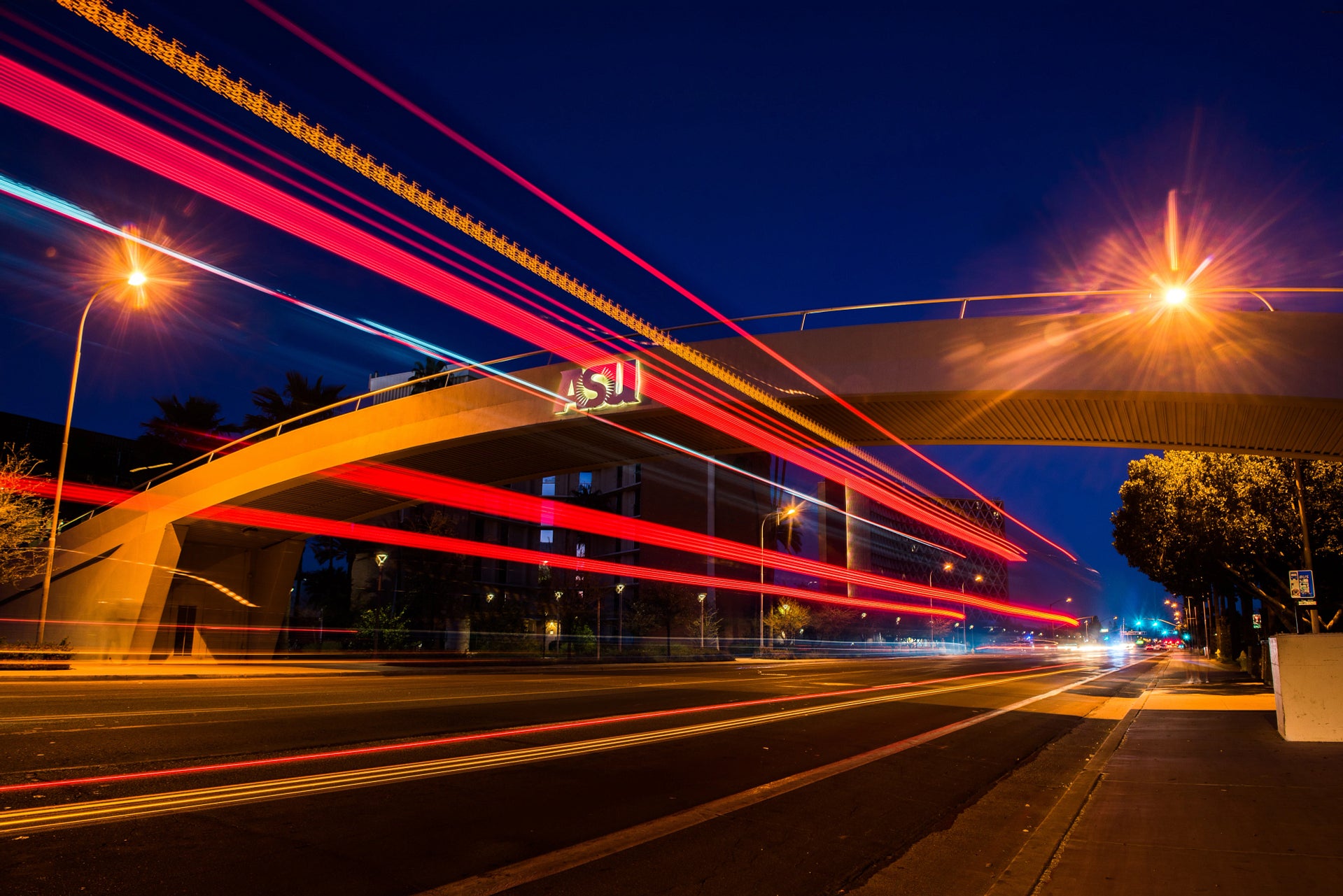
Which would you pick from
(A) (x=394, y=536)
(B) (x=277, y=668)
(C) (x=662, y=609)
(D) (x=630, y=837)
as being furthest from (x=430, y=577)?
(D) (x=630, y=837)

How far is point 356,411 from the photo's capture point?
28.0 m

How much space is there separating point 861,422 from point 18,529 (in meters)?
28.9

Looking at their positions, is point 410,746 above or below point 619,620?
above

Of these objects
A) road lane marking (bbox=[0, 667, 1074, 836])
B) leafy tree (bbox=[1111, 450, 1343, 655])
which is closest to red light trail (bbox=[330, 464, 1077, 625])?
road lane marking (bbox=[0, 667, 1074, 836])

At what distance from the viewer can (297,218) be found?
17.8 metres

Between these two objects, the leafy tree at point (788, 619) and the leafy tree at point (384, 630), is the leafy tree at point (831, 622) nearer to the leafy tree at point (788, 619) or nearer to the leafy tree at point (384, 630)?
the leafy tree at point (788, 619)

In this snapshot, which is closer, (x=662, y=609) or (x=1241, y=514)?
(x=1241, y=514)

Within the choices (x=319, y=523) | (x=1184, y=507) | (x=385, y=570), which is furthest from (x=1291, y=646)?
(x=385, y=570)

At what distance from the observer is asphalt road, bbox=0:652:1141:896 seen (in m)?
5.23

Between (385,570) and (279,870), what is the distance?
49.6m

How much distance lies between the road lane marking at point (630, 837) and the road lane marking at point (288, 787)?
2.51 m

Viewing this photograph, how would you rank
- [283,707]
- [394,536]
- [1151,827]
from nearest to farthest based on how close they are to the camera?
[1151,827] < [283,707] < [394,536]

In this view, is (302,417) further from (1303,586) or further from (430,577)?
(1303,586)

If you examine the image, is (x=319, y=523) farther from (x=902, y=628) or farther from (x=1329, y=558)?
(x=902, y=628)
